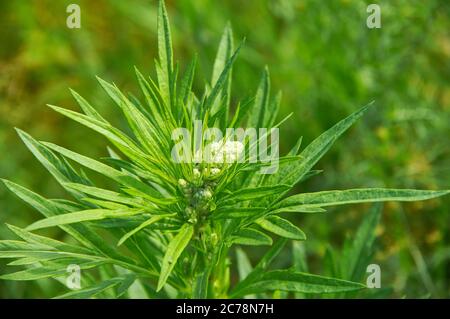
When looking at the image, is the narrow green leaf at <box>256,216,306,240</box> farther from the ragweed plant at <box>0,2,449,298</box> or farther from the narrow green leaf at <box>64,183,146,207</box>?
the narrow green leaf at <box>64,183,146,207</box>

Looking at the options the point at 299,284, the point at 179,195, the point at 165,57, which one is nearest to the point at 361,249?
the point at 299,284

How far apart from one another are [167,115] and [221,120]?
0.17 m

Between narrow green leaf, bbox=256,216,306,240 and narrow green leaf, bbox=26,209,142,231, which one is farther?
narrow green leaf, bbox=256,216,306,240

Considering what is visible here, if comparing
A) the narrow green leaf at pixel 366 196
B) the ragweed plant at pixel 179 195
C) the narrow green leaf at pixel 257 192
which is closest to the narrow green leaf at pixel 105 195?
Answer: the ragweed plant at pixel 179 195

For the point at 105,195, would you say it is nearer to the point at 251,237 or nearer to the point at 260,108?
the point at 251,237

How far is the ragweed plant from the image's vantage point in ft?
4.25

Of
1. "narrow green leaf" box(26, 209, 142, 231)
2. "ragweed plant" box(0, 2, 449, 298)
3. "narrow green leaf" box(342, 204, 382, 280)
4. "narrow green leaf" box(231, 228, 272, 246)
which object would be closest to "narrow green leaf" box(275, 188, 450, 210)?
"ragweed plant" box(0, 2, 449, 298)

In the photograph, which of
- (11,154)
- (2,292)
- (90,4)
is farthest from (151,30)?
(2,292)

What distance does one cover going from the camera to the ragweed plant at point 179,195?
130cm

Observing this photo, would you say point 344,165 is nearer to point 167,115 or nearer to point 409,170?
point 409,170

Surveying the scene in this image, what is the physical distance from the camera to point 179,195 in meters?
1.39

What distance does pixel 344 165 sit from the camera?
293 cm

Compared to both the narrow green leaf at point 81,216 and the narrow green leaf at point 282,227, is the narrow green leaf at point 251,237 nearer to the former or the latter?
the narrow green leaf at point 282,227

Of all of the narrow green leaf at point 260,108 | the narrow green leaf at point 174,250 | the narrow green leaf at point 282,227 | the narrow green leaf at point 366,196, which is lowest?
the narrow green leaf at point 174,250
